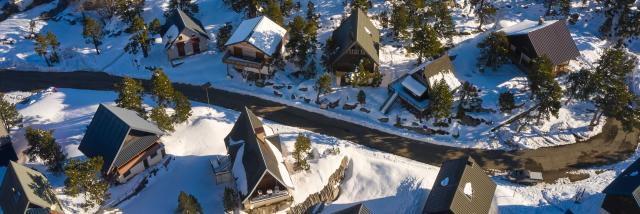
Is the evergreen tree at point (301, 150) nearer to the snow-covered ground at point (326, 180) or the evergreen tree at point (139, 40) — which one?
the snow-covered ground at point (326, 180)

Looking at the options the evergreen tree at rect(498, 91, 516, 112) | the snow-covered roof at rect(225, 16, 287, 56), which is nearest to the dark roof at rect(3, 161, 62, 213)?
the snow-covered roof at rect(225, 16, 287, 56)

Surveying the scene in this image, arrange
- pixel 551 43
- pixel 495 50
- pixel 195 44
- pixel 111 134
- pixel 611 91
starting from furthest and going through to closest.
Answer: pixel 195 44 → pixel 495 50 → pixel 551 43 → pixel 611 91 → pixel 111 134

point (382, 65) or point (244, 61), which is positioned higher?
point (244, 61)

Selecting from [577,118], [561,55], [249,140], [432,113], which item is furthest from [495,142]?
[249,140]

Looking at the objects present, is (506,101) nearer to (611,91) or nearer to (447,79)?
(447,79)

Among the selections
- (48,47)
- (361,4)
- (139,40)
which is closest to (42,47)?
(48,47)

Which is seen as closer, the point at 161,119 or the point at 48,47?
the point at 161,119

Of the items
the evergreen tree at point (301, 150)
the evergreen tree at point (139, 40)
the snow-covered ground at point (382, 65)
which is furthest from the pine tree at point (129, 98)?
the evergreen tree at point (301, 150)
